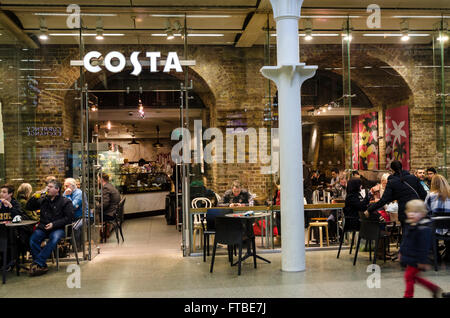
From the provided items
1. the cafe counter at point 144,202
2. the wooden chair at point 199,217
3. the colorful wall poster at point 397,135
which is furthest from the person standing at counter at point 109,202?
the colorful wall poster at point 397,135

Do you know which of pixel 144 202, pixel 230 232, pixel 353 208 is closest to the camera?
pixel 230 232

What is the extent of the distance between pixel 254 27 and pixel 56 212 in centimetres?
491

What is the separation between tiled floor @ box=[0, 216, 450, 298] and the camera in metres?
5.92

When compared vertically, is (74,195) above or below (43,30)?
below

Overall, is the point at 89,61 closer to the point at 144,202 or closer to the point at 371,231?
the point at 371,231

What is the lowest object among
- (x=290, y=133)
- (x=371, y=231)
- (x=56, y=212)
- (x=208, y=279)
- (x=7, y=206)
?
(x=208, y=279)

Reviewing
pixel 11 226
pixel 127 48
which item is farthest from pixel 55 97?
pixel 11 226

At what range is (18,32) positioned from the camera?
29.6 feet

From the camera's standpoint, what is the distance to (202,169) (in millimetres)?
8727

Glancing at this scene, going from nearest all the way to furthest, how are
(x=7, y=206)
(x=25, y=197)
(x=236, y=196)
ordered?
(x=7, y=206) < (x=25, y=197) < (x=236, y=196)

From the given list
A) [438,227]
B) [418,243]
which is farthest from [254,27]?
[418,243]

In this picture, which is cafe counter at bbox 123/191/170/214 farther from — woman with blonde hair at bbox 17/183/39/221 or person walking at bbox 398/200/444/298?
person walking at bbox 398/200/444/298

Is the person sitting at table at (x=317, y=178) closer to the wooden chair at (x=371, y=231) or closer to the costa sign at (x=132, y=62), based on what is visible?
the wooden chair at (x=371, y=231)

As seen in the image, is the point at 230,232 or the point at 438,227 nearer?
the point at 438,227
